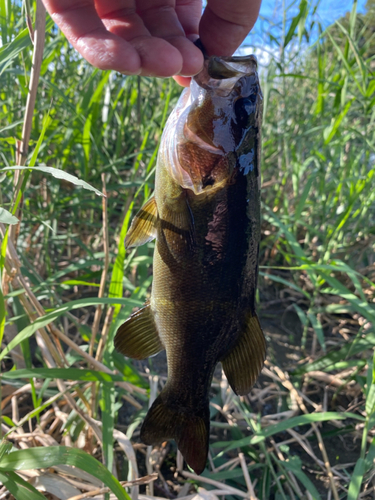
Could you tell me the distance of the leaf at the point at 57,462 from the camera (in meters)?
1.20

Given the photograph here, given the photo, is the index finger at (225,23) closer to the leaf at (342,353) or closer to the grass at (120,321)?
the grass at (120,321)

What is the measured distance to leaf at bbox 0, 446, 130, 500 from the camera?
1.20 m

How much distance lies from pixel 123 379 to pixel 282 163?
228 centimetres

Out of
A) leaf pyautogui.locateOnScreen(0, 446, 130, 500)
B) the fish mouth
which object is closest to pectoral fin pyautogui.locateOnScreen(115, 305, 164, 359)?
leaf pyautogui.locateOnScreen(0, 446, 130, 500)

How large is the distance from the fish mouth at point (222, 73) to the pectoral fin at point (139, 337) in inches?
32.2

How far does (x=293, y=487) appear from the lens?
176 cm

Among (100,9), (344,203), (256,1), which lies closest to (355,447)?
(344,203)

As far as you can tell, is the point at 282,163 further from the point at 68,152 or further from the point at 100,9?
the point at 100,9

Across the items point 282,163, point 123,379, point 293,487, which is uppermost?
point 282,163

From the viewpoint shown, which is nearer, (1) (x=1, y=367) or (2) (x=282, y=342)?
(1) (x=1, y=367)

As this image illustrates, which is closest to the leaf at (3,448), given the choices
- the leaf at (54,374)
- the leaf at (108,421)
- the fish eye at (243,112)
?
the leaf at (54,374)

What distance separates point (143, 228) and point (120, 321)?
461mm

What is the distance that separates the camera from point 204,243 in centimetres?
132

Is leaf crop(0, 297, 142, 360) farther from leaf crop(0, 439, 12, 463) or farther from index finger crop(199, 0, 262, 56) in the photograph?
index finger crop(199, 0, 262, 56)
